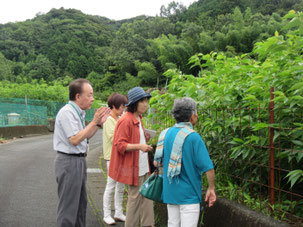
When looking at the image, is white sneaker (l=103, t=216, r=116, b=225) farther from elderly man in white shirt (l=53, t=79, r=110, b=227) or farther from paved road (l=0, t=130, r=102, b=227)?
elderly man in white shirt (l=53, t=79, r=110, b=227)

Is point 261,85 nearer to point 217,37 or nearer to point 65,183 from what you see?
point 65,183

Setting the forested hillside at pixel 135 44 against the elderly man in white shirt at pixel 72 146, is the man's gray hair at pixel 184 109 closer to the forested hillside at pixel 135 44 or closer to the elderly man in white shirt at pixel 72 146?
the elderly man in white shirt at pixel 72 146

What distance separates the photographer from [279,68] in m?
2.96

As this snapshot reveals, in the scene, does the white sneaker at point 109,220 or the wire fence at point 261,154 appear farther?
the white sneaker at point 109,220

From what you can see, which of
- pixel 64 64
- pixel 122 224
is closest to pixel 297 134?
pixel 122 224

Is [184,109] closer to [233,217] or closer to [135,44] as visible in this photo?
[233,217]

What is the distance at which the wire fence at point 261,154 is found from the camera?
261cm

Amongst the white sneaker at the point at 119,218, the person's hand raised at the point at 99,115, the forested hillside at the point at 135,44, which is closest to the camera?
the person's hand raised at the point at 99,115

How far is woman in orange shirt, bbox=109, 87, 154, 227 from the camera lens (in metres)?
3.52

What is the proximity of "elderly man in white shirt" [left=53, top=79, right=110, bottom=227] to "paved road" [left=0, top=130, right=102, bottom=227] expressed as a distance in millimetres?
1441

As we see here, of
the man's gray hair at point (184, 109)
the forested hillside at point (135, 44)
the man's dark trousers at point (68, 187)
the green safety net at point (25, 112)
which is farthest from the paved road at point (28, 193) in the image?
the forested hillside at point (135, 44)

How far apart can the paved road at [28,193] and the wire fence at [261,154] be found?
2.16 meters

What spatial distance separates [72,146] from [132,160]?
0.84 metres

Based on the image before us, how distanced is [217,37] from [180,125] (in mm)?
54283
